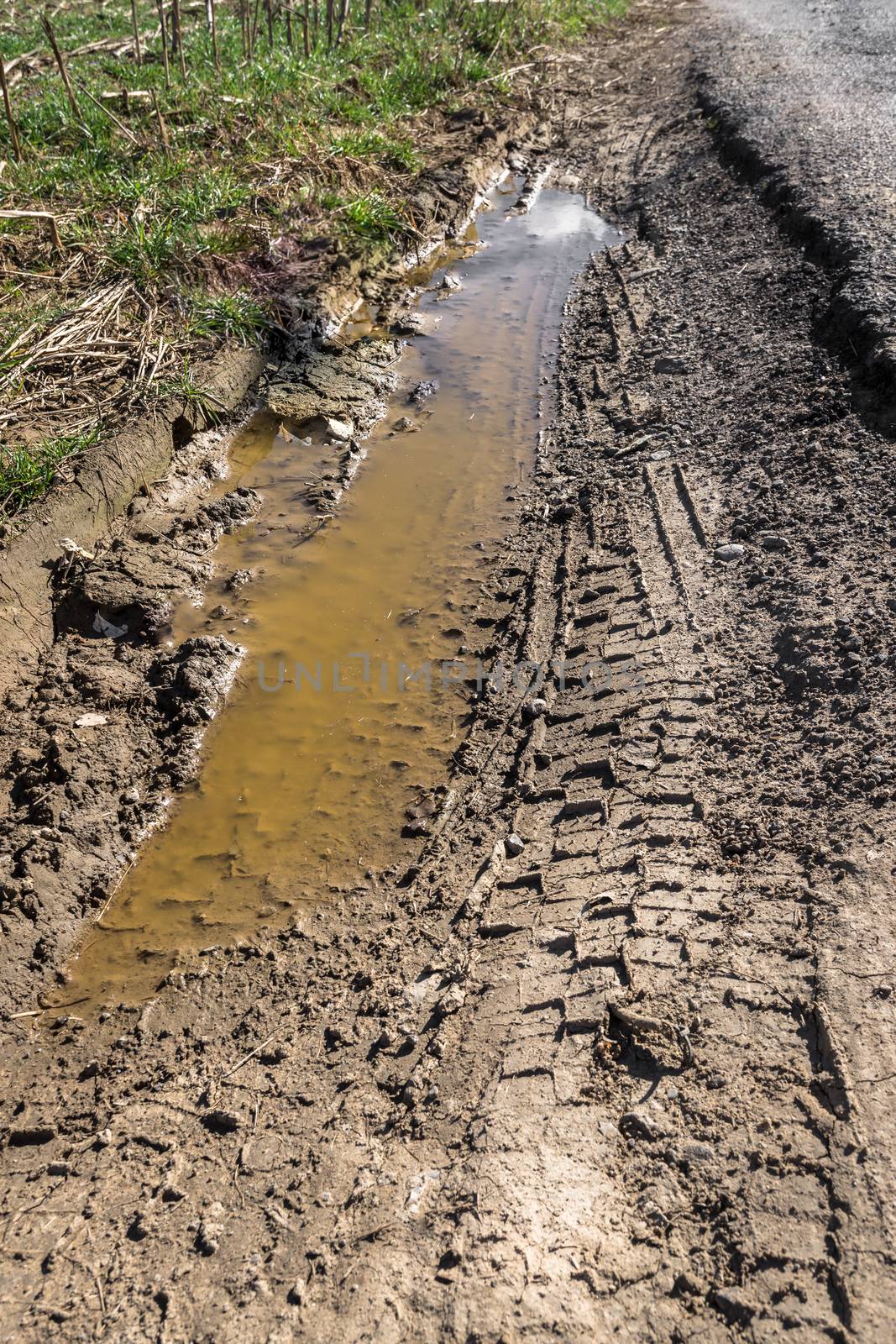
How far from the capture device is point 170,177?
20.5 ft

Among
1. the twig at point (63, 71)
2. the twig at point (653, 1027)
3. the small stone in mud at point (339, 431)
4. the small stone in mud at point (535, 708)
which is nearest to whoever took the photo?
the twig at point (653, 1027)

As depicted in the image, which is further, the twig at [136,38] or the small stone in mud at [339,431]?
the twig at [136,38]

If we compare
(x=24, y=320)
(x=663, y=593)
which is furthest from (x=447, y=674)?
(x=24, y=320)

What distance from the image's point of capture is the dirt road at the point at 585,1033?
1884mm

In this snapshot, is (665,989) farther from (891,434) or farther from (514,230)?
(514,230)

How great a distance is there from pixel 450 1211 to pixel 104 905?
1.79m

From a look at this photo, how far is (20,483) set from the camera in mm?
4004

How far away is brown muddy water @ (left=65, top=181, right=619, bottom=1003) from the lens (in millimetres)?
3191

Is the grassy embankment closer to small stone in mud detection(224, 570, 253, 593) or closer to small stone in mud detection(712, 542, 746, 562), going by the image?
small stone in mud detection(224, 570, 253, 593)

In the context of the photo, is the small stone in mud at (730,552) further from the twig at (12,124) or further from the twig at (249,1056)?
the twig at (12,124)

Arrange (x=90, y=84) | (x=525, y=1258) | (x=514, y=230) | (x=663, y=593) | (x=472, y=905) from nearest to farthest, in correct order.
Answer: (x=525, y=1258) < (x=472, y=905) < (x=663, y=593) < (x=90, y=84) < (x=514, y=230)

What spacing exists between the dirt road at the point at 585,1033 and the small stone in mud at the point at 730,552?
0.03 m

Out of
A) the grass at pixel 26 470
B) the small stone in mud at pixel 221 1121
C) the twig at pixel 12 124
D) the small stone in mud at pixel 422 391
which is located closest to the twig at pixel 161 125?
the twig at pixel 12 124

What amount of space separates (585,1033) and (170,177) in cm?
653
